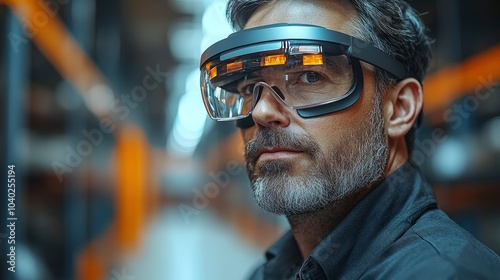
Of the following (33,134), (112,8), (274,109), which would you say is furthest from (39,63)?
(112,8)

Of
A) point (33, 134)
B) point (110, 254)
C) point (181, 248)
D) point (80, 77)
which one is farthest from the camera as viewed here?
point (181, 248)

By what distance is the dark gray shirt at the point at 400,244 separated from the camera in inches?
38.4

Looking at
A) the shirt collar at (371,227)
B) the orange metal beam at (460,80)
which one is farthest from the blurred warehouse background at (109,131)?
the shirt collar at (371,227)

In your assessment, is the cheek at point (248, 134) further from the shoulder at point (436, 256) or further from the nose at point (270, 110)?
the shoulder at point (436, 256)

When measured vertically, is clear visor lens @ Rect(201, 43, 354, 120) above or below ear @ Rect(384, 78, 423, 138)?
above

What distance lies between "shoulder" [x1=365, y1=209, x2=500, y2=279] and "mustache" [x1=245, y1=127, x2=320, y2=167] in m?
0.30

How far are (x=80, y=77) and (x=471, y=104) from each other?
3160 millimetres

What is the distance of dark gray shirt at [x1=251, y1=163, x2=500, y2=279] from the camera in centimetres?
98

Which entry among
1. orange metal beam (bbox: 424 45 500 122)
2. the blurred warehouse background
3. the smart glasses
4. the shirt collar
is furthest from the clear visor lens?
orange metal beam (bbox: 424 45 500 122)

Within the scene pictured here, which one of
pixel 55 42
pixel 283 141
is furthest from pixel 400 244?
pixel 55 42

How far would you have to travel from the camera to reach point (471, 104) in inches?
127

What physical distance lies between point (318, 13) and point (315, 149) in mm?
364

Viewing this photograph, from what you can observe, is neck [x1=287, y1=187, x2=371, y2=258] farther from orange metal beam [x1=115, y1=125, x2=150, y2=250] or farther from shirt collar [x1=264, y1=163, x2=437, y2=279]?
orange metal beam [x1=115, y1=125, x2=150, y2=250]

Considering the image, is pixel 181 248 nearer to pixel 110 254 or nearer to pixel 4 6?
pixel 110 254
